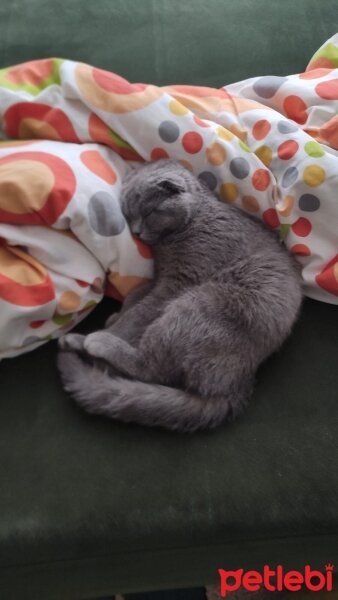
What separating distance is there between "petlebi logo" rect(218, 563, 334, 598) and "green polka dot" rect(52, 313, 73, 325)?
517 mm

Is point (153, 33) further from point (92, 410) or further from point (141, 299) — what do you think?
point (92, 410)

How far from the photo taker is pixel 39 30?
1.28 metres

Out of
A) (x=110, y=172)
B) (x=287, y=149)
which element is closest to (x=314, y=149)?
(x=287, y=149)

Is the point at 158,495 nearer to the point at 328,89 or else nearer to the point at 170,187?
the point at 170,187

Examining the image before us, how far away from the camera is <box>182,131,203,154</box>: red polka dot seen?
93cm

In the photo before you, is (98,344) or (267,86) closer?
(98,344)

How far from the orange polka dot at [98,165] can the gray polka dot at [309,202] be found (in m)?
0.37

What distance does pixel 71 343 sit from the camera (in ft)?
2.86

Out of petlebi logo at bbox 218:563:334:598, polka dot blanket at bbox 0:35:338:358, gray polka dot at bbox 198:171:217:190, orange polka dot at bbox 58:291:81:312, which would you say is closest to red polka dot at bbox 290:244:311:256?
polka dot blanket at bbox 0:35:338:358

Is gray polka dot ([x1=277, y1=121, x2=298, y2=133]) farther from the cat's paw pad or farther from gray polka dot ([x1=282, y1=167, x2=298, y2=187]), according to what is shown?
the cat's paw pad

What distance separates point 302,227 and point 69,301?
47cm

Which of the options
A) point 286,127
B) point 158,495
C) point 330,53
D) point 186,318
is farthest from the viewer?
point 330,53

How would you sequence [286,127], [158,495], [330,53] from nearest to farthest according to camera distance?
[158,495] → [286,127] → [330,53]

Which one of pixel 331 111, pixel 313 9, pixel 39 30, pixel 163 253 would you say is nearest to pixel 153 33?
pixel 39 30
